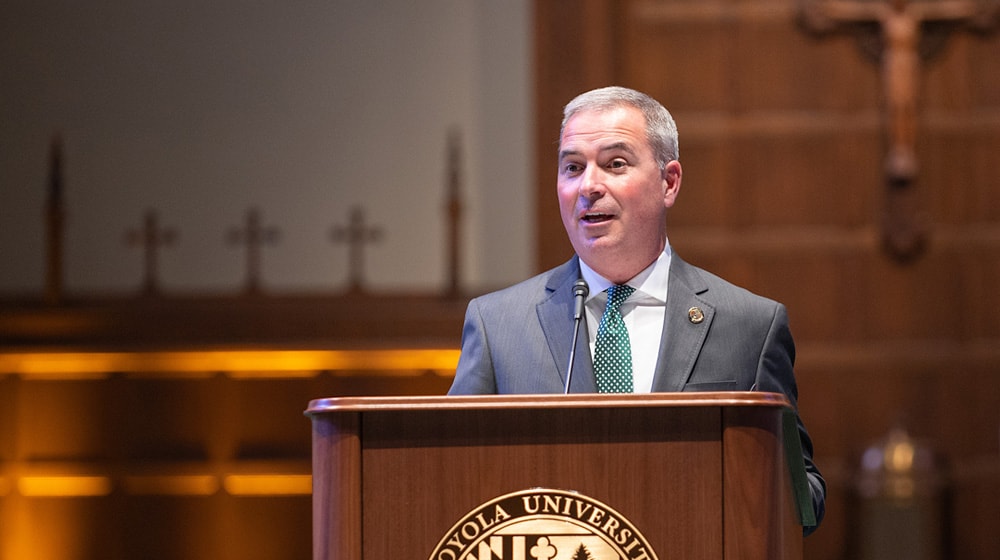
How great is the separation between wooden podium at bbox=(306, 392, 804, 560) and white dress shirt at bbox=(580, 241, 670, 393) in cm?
52

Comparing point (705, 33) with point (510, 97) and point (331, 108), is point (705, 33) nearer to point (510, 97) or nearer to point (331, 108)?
point (510, 97)

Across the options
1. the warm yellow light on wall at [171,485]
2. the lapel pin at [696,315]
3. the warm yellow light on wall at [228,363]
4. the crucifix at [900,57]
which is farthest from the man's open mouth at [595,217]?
the crucifix at [900,57]

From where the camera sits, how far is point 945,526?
18.6 feet

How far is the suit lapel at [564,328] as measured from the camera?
2150 millimetres

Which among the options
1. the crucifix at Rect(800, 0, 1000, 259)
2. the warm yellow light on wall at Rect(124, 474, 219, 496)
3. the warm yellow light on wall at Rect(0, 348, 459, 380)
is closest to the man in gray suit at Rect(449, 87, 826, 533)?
the warm yellow light on wall at Rect(0, 348, 459, 380)

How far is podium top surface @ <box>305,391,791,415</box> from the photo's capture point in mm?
1628

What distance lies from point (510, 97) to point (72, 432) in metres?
2.52

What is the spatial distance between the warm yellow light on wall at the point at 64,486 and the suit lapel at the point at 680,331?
9.52ft

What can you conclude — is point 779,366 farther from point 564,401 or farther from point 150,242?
point 150,242

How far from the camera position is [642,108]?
230cm

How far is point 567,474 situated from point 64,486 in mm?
3365

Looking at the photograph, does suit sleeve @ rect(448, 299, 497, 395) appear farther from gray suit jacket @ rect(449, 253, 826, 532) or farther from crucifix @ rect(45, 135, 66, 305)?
crucifix @ rect(45, 135, 66, 305)

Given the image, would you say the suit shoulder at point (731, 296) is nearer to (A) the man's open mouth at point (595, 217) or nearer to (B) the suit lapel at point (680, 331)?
(B) the suit lapel at point (680, 331)

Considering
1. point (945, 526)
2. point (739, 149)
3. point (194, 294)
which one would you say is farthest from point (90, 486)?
point (945, 526)
